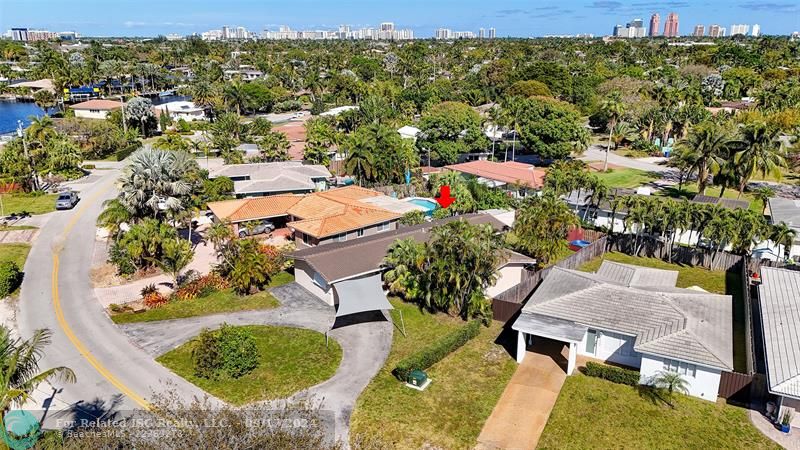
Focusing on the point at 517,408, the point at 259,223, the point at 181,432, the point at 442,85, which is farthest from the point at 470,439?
the point at 442,85

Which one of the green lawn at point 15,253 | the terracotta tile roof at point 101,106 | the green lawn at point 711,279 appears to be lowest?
the green lawn at point 711,279

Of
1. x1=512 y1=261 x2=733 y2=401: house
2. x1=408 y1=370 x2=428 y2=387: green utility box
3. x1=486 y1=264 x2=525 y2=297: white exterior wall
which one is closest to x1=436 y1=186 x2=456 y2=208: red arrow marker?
x1=486 y1=264 x2=525 y2=297: white exterior wall

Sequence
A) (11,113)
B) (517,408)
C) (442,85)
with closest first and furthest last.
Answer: (517,408)
(11,113)
(442,85)

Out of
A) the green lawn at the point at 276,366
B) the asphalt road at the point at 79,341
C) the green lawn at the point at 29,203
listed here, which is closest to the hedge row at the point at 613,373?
the green lawn at the point at 276,366

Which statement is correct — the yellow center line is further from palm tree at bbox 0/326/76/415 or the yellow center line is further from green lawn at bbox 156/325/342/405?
palm tree at bbox 0/326/76/415

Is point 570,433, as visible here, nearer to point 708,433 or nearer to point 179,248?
point 708,433

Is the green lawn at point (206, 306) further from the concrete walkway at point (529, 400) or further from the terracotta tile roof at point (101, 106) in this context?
the terracotta tile roof at point (101, 106)
